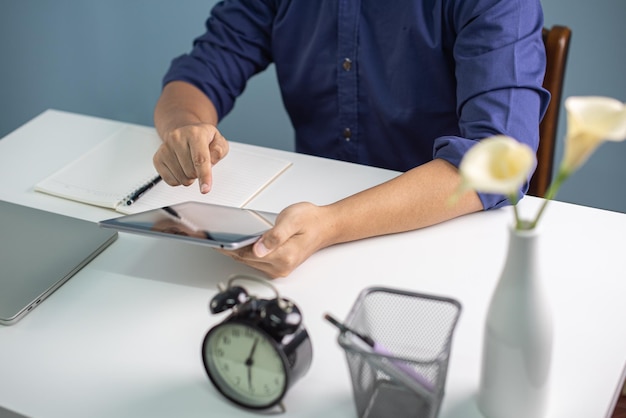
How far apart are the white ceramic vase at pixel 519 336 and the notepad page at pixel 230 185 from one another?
582 millimetres

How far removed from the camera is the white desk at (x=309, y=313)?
2.92 feet

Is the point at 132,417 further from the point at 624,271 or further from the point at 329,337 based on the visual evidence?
the point at 624,271


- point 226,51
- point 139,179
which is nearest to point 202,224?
point 139,179

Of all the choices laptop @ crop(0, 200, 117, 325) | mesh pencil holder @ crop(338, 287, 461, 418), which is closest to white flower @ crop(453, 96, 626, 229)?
mesh pencil holder @ crop(338, 287, 461, 418)

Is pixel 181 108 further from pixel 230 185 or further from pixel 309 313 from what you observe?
pixel 309 313

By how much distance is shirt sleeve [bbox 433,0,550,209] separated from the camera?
1252 mm

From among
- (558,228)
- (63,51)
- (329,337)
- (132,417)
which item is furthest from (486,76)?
(63,51)

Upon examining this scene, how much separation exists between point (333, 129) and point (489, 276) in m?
0.69

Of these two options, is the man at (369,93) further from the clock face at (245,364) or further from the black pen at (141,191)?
the clock face at (245,364)

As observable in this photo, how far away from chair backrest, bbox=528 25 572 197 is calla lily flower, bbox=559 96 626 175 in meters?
0.88

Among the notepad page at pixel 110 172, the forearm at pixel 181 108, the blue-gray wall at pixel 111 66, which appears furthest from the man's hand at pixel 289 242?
the blue-gray wall at pixel 111 66

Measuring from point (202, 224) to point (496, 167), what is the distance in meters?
0.54

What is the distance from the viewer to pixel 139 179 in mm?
1361

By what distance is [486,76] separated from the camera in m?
1.28
